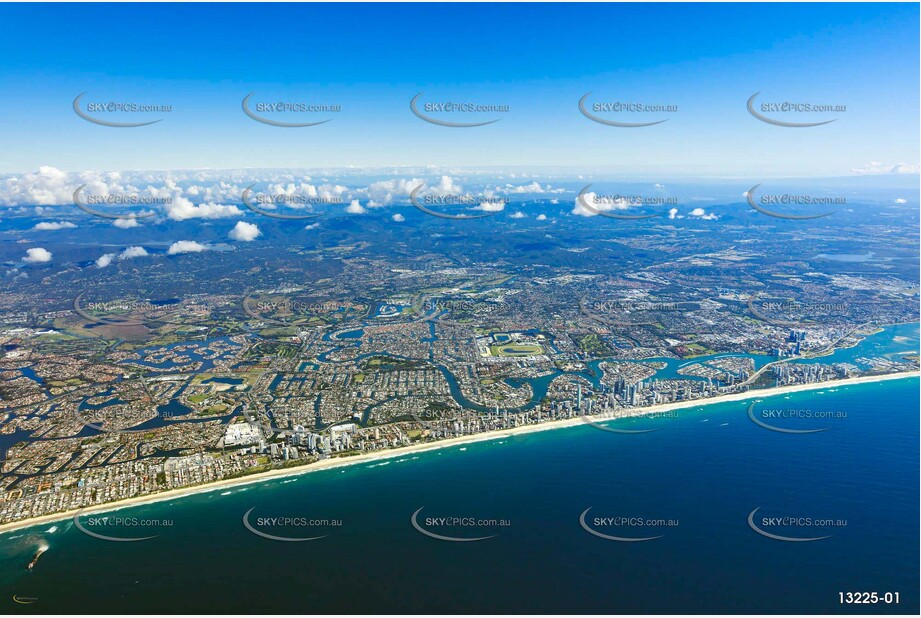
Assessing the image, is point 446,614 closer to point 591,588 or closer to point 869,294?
point 591,588

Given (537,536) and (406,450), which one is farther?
(406,450)

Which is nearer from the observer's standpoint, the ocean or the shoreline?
the ocean

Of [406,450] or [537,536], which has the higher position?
[406,450]

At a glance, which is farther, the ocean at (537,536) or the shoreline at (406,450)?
the shoreline at (406,450)
